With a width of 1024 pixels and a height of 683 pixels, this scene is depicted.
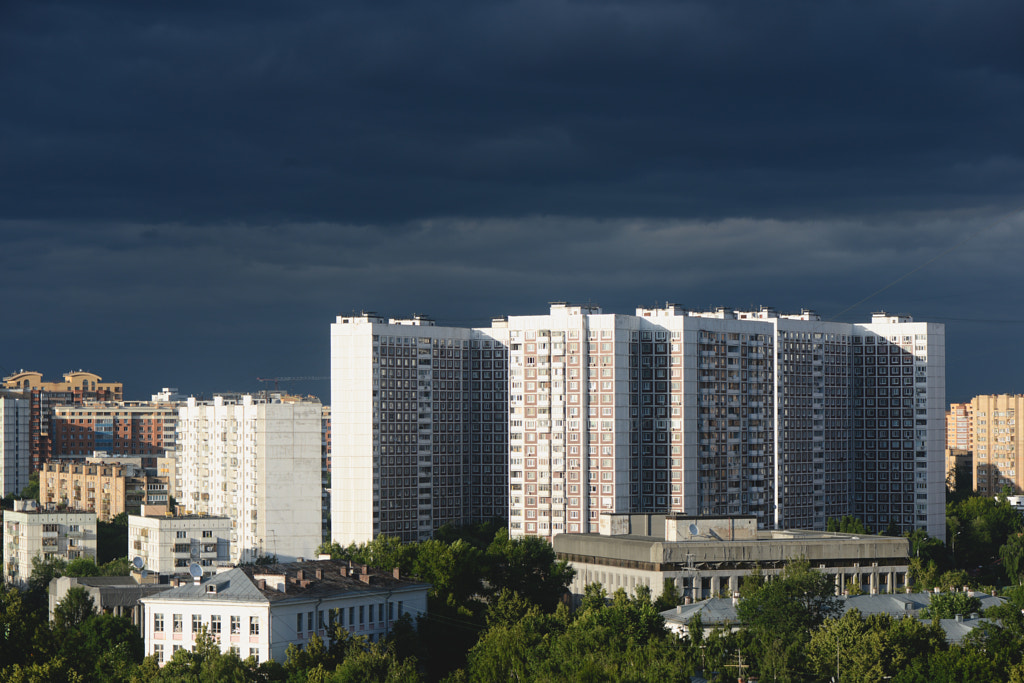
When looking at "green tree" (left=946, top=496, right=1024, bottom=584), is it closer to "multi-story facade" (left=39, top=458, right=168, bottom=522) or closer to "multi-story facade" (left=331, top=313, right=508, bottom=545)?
"multi-story facade" (left=331, top=313, right=508, bottom=545)

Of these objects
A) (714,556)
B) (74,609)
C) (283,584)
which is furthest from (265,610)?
(714,556)

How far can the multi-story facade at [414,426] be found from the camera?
144 meters

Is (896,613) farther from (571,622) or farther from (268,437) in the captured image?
(268,437)

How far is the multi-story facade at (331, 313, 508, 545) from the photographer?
14362 centimetres

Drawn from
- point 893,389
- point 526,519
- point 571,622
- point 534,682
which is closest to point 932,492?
point 893,389

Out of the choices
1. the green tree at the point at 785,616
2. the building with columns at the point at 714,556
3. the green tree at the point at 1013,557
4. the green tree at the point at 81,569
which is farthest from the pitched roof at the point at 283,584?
the green tree at the point at 1013,557

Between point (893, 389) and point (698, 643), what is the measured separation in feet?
302

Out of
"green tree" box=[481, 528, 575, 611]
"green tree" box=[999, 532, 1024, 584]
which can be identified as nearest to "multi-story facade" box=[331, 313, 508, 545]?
"green tree" box=[481, 528, 575, 611]

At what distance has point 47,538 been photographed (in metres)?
152

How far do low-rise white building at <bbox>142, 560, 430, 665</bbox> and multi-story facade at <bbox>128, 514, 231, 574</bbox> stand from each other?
4839 cm

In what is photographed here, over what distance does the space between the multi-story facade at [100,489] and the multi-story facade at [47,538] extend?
73.8 feet

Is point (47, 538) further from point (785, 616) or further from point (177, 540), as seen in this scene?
point (785, 616)

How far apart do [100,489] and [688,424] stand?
268 ft

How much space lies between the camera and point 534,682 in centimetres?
7269
